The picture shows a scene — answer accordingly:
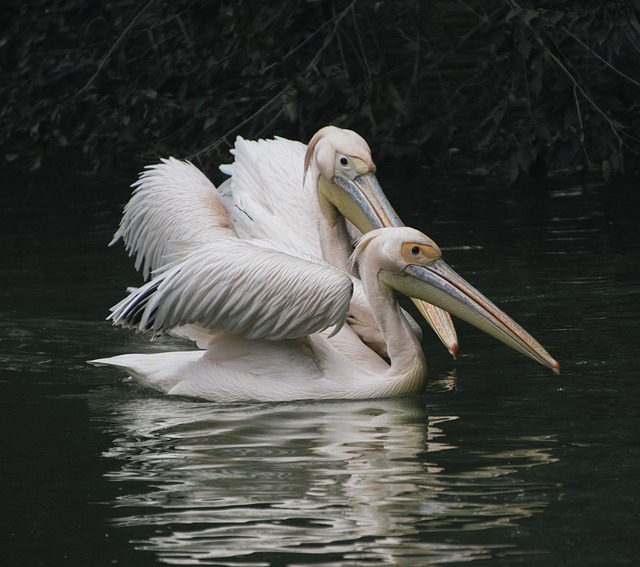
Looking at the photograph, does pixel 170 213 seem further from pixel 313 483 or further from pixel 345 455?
pixel 313 483

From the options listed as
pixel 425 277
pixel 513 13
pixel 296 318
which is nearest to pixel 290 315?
pixel 296 318

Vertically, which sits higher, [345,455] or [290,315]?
[290,315]

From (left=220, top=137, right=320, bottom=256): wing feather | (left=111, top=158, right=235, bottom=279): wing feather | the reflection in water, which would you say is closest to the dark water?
the reflection in water

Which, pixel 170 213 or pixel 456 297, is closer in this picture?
pixel 456 297

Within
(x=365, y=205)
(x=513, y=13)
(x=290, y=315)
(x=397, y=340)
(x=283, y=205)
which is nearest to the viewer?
(x=290, y=315)

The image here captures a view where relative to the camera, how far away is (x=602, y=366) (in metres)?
5.87

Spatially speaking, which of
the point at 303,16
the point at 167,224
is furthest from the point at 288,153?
the point at 303,16

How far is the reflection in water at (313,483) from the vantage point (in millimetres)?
3768

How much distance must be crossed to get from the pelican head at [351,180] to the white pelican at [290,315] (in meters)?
0.73

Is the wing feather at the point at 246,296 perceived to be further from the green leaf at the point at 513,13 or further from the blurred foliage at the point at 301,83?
the blurred foliage at the point at 301,83

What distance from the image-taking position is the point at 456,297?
18.4 feet

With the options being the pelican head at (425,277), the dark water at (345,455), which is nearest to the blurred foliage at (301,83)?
the dark water at (345,455)

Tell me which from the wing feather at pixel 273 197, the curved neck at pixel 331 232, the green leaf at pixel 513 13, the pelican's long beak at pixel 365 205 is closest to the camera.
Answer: the pelican's long beak at pixel 365 205

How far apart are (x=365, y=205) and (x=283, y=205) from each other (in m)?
0.60
